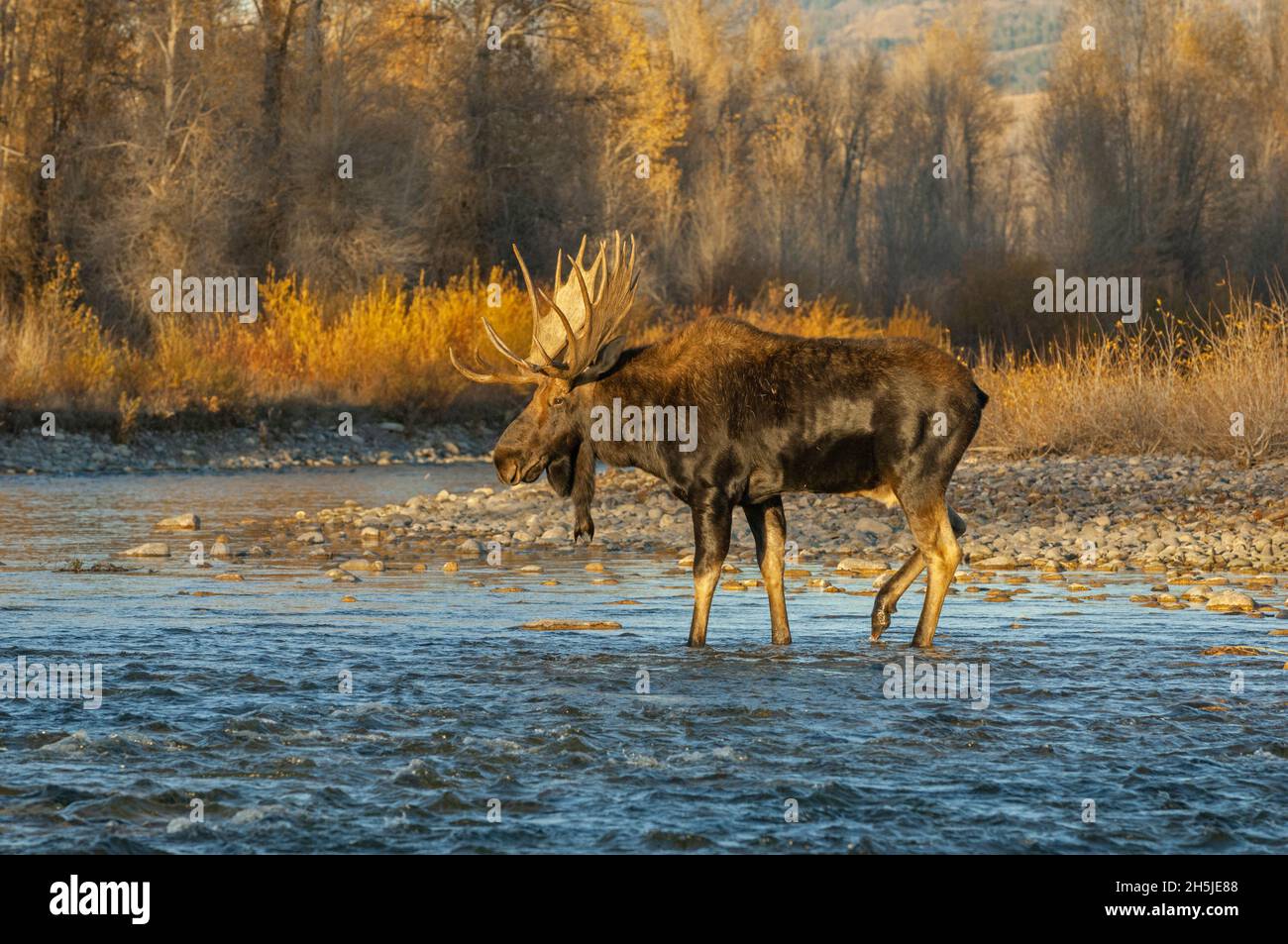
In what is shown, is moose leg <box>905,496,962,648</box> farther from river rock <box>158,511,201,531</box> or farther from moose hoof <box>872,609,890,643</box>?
river rock <box>158,511,201,531</box>

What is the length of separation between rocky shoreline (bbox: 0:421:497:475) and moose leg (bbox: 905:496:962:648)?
1926 cm

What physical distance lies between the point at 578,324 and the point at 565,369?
404 mm

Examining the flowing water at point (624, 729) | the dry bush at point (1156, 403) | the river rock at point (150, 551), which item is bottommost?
the flowing water at point (624, 729)

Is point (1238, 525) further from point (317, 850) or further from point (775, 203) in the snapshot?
point (775, 203)

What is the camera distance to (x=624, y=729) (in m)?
8.59

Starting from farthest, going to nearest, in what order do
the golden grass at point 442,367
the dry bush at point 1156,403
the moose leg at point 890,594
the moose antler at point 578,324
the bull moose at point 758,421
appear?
1. the golden grass at point 442,367
2. the dry bush at point 1156,403
3. the moose leg at point 890,594
4. the moose antler at point 578,324
5. the bull moose at point 758,421

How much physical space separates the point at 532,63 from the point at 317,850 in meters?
45.3

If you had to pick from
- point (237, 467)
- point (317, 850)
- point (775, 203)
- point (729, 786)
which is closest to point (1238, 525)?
point (729, 786)

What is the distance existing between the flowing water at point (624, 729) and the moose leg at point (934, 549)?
0.27 m

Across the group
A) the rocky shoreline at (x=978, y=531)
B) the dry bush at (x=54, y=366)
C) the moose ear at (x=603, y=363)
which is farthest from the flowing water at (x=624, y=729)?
the dry bush at (x=54, y=366)

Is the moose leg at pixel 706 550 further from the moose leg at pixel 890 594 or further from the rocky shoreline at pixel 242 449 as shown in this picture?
the rocky shoreline at pixel 242 449

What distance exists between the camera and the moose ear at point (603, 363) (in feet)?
36.3

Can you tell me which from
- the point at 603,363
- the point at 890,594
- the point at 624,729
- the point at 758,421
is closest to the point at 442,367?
the point at 603,363

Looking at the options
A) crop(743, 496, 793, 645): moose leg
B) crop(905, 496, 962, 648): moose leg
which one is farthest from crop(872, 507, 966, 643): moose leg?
crop(743, 496, 793, 645): moose leg
